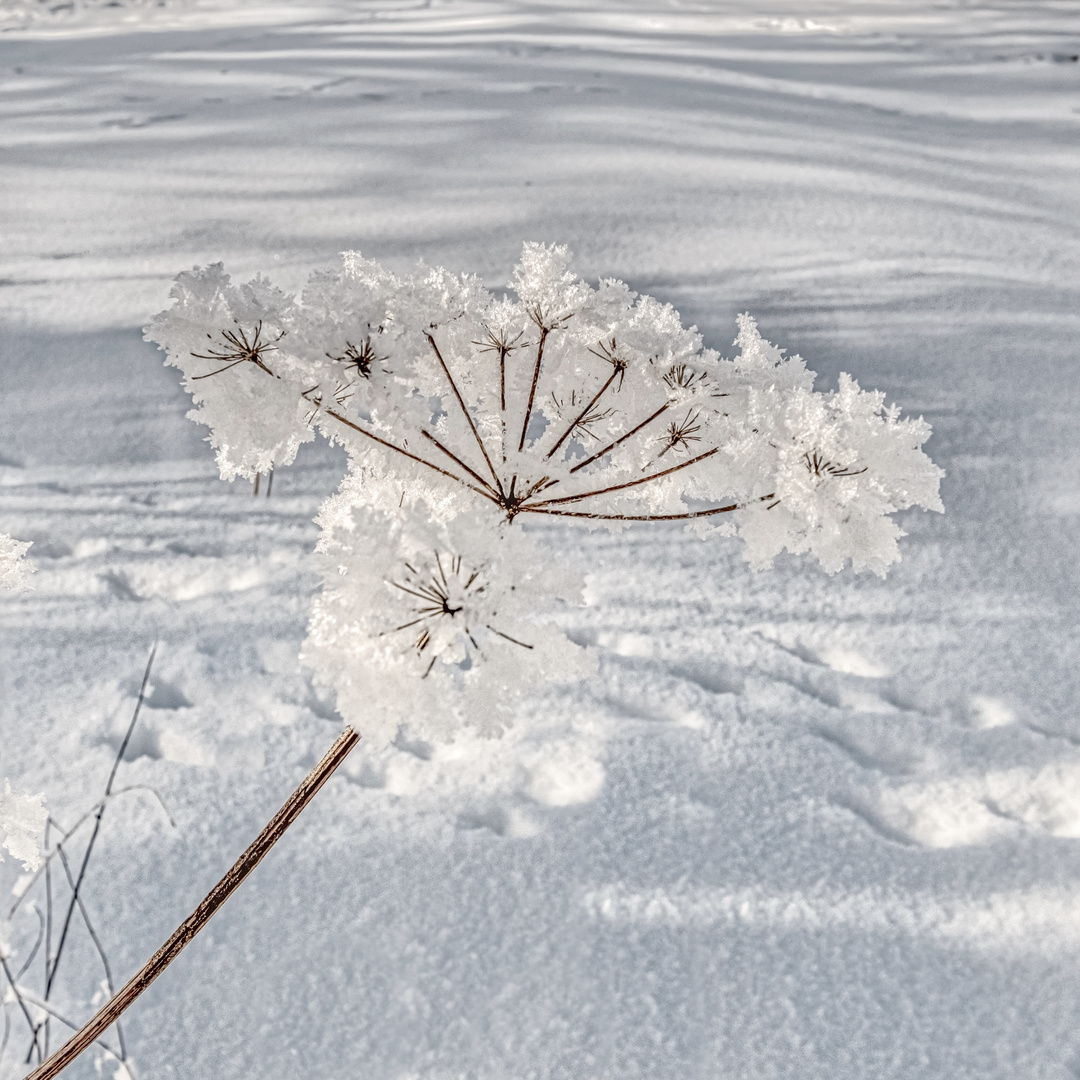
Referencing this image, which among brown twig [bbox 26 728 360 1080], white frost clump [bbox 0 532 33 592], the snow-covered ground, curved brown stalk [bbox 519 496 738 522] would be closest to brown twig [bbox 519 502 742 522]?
curved brown stalk [bbox 519 496 738 522]

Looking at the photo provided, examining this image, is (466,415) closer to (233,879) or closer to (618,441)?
(618,441)

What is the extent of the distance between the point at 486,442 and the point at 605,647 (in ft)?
2.40

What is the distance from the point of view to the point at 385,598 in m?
0.28

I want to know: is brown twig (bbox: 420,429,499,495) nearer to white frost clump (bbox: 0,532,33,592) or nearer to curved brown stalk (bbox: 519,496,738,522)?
curved brown stalk (bbox: 519,496,738,522)

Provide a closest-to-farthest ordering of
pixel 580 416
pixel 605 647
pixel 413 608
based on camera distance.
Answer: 1. pixel 413 608
2. pixel 580 416
3. pixel 605 647

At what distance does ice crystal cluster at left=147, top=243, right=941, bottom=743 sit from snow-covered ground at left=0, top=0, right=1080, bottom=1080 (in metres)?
0.54

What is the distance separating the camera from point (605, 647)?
42.9 inches

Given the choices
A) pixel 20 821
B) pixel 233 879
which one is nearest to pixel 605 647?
pixel 20 821

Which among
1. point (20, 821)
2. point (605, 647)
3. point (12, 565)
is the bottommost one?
point (605, 647)

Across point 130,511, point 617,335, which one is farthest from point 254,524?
point 617,335

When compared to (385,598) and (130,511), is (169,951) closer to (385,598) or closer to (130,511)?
(385,598)

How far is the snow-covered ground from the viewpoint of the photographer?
2.45ft

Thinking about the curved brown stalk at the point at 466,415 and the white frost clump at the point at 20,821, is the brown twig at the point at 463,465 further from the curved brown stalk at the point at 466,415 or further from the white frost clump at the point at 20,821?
the white frost clump at the point at 20,821

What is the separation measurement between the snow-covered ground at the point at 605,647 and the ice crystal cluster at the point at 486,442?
0.54 meters
